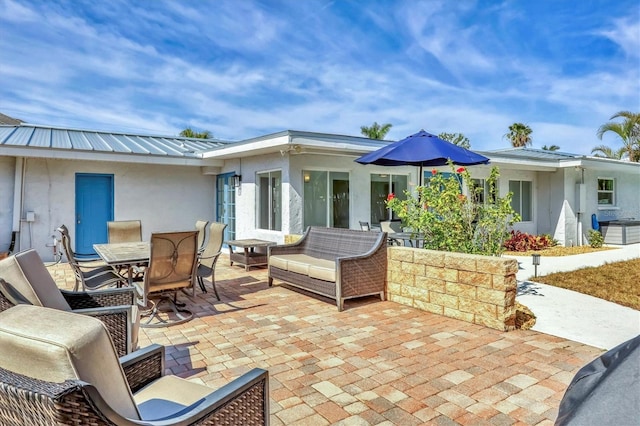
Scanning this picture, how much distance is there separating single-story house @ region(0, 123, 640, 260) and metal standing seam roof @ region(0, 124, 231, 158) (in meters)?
0.03

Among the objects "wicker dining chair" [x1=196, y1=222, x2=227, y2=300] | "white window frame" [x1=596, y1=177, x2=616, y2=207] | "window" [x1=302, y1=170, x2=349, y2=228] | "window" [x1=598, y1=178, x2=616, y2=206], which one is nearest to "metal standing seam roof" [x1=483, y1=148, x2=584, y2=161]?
"white window frame" [x1=596, y1=177, x2=616, y2=207]

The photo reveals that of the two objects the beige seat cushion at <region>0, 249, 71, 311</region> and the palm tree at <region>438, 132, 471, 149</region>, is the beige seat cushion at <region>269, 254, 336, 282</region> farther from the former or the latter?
the palm tree at <region>438, 132, 471, 149</region>

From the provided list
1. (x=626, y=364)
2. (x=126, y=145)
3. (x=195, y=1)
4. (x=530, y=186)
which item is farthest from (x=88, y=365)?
(x=530, y=186)

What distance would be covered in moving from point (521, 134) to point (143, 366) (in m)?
32.1

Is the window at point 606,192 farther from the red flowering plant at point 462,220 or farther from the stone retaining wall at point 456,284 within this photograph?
the stone retaining wall at point 456,284

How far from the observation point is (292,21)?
1139 centimetres

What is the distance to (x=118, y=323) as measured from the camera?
308 cm

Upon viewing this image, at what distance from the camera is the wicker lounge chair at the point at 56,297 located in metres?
2.53

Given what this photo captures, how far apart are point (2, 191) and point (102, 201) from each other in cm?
219

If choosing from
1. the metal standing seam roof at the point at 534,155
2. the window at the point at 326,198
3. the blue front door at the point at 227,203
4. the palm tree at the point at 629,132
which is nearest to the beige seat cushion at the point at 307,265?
the window at the point at 326,198

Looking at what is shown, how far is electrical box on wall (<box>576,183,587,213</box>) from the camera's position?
13.6 metres

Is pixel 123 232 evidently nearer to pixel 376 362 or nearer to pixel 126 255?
pixel 126 255

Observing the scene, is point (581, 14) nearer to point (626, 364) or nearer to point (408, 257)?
point (408, 257)

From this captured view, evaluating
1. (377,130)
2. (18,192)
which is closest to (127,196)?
(18,192)
